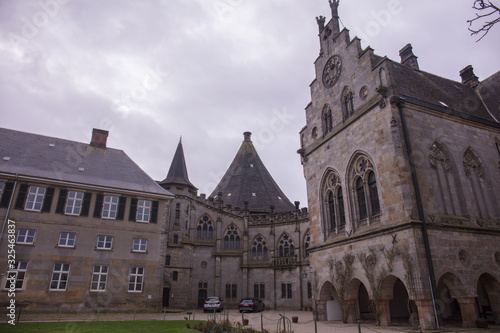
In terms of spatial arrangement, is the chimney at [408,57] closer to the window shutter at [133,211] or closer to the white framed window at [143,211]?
the white framed window at [143,211]

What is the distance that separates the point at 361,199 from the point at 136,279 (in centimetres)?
1653

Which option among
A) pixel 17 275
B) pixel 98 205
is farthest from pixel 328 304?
pixel 17 275

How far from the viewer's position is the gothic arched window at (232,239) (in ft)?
125

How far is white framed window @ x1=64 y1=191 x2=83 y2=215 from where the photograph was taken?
24.1 metres

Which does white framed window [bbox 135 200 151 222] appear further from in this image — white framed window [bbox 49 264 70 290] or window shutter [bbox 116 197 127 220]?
white framed window [bbox 49 264 70 290]

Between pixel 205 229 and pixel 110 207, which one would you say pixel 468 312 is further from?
pixel 205 229

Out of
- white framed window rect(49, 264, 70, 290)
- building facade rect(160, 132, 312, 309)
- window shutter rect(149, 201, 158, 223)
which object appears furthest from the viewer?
building facade rect(160, 132, 312, 309)

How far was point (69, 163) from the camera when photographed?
26438 millimetres

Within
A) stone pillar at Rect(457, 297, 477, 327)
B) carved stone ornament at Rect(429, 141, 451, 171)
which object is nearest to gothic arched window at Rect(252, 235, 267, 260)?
carved stone ornament at Rect(429, 141, 451, 171)

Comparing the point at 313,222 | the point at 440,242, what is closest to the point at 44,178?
the point at 313,222

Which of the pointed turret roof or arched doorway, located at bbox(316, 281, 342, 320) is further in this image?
the pointed turret roof

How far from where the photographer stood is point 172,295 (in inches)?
1275

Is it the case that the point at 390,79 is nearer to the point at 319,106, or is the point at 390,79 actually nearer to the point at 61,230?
the point at 319,106

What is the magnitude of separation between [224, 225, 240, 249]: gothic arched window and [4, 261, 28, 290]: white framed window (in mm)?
20235
